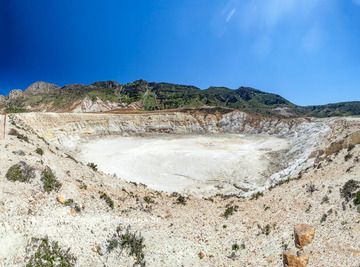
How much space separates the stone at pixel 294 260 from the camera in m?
12.7

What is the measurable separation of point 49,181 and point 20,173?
1561 mm

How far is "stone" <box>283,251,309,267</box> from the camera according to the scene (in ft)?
41.7

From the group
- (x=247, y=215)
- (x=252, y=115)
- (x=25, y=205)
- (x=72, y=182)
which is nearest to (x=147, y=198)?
(x=72, y=182)

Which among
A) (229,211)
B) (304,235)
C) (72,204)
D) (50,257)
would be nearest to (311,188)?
(229,211)

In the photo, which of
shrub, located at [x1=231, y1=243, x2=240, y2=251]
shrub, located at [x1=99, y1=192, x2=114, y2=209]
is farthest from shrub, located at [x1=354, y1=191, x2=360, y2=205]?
shrub, located at [x1=99, y1=192, x2=114, y2=209]

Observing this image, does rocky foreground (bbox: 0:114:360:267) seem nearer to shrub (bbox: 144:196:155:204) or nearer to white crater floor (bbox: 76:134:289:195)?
shrub (bbox: 144:196:155:204)

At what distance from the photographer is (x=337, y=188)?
58.2ft

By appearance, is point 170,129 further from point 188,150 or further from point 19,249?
point 19,249

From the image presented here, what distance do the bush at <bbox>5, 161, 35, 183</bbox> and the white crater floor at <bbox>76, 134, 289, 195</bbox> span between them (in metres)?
15.3

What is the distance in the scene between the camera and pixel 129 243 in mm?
15031

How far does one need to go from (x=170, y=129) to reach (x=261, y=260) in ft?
195

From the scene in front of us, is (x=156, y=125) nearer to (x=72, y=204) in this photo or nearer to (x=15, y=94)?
(x=72, y=204)

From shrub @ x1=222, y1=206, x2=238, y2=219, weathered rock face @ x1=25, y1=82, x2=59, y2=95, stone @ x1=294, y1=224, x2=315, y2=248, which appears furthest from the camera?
weathered rock face @ x1=25, y1=82, x2=59, y2=95

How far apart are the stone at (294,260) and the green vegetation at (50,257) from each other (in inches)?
339
